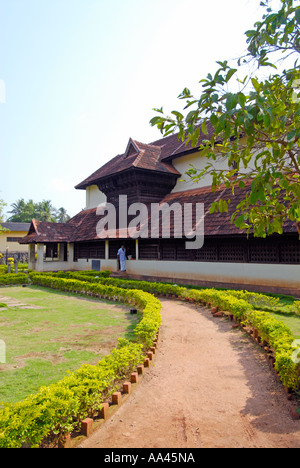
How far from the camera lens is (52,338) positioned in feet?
22.5

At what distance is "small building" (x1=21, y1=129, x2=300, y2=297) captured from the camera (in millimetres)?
12078

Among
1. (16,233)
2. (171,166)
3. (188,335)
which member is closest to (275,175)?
(188,335)

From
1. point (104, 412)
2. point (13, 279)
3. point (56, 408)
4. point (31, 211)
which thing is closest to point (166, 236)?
point (13, 279)

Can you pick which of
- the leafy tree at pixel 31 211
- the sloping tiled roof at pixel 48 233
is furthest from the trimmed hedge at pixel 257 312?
the leafy tree at pixel 31 211

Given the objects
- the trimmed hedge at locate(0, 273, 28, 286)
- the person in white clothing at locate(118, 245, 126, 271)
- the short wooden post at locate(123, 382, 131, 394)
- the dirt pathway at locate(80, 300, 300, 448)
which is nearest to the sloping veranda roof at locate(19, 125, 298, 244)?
the person in white clothing at locate(118, 245, 126, 271)

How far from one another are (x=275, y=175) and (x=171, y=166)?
17.5m

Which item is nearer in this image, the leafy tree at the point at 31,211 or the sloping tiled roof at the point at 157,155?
the sloping tiled roof at the point at 157,155

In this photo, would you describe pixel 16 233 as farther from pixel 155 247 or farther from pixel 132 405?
pixel 132 405

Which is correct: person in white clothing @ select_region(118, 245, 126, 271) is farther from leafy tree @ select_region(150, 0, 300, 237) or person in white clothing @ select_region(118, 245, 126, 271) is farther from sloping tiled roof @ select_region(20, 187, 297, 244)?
leafy tree @ select_region(150, 0, 300, 237)

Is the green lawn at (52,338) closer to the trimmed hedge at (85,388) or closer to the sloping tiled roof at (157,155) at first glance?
the trimmed hedge at (85,388)

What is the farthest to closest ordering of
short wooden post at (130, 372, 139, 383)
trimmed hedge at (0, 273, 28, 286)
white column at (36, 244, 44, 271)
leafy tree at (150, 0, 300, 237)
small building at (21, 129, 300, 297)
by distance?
white column at (36, 244, 44, 271), trimmed hedge at (0, 273, 28, 286), small building at (21, 129, 300, 297), short wooden post at (130, 372, 139, 383), leafy tree at (150, 0, 300, 237)

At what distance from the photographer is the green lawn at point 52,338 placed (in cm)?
478

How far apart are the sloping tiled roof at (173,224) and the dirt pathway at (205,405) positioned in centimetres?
492

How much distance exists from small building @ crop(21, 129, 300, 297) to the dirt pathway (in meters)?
6.17
